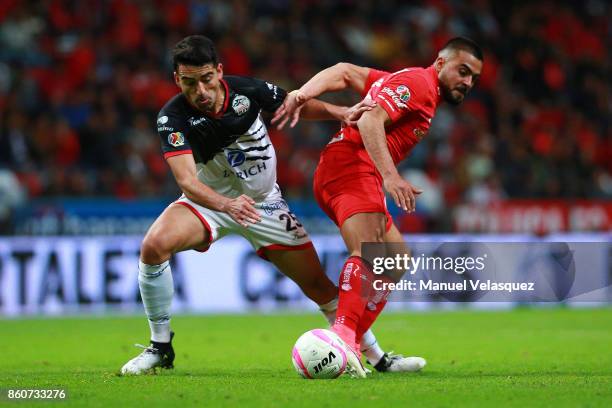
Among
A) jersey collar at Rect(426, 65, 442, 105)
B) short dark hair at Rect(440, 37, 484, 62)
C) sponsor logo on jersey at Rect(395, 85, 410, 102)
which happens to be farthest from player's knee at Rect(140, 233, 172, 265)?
short dark hair at Rect(440, 37, 484, 62)

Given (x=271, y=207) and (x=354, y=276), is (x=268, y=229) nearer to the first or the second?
(x=271, y=207)

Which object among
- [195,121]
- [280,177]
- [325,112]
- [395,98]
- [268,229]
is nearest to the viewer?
[395,98]

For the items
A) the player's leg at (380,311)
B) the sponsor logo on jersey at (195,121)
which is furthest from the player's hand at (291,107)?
the player's leg at (380,311)

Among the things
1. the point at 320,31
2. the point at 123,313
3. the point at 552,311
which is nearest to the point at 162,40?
the point at 320,31

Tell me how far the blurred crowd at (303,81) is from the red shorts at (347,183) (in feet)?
25.7

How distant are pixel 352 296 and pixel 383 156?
87cm

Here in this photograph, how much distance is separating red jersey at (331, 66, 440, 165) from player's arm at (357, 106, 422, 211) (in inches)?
4.3

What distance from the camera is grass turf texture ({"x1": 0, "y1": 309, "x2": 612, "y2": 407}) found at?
5211mm

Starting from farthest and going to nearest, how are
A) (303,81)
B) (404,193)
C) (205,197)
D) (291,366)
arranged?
(303,81), (291,366), (205,197), (404,193)

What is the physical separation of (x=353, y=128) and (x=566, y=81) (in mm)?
14123

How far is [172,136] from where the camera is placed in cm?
630

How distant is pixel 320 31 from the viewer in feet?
61.6

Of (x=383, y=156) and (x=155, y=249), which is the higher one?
(x=383, y=156)

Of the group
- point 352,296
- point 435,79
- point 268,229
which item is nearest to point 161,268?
point 268,229
